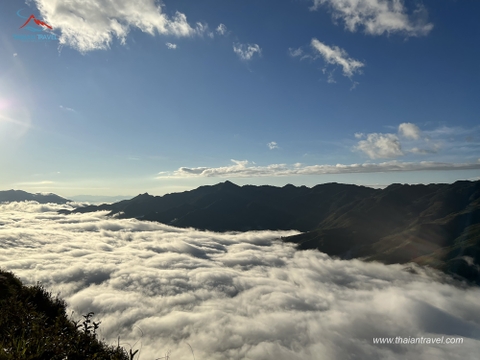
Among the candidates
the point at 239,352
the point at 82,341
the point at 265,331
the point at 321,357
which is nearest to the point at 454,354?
the point at 321,357

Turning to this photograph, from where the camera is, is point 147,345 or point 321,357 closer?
point 147,345

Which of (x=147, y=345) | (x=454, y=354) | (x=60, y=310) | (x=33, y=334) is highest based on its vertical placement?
(x=33, y=334)

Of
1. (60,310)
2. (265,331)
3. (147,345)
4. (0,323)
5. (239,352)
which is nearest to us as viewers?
(0,323)

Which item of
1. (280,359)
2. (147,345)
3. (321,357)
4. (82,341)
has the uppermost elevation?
(82,341)

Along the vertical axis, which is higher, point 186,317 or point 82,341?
point 82,341

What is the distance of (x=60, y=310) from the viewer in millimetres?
26000

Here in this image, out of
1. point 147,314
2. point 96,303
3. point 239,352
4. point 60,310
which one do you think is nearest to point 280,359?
point 239,352

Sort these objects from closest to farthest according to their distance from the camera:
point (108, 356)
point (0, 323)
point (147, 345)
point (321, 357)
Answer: point (108, 356) < point (0, 323) < point (147, 345) < point (321, 357)

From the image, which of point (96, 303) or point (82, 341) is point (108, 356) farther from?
point (96, 303)

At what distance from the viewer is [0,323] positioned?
16766 mm

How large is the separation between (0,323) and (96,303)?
673ft

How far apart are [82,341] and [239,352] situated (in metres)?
166

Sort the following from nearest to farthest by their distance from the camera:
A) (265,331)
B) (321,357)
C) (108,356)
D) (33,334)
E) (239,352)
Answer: (33,334) < (108,356) < (239,352) < (321,357) < (265,331)

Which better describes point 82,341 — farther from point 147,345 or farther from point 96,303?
point 96,303
